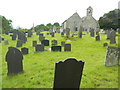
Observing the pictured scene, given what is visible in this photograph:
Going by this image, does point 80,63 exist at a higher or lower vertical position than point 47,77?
higher

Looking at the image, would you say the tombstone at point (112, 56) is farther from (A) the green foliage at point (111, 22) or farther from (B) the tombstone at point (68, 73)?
(A) the green foliage at point (111, 22)

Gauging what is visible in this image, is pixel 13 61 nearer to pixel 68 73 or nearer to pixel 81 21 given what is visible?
pixel 68 73

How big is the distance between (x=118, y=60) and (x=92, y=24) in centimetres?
4018

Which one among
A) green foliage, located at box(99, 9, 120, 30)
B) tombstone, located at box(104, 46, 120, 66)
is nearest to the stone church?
green foliage, located at box(99, 9, 120, 30)

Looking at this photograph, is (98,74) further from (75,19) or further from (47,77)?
(75,19)

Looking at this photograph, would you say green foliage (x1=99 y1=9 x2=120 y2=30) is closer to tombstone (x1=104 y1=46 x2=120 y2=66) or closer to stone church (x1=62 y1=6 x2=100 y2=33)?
stone church (x1=62 y1=6 x2=100 y2=33)

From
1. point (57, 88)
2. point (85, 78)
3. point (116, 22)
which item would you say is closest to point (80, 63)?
point (57, 88)

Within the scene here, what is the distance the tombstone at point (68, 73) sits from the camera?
423cm

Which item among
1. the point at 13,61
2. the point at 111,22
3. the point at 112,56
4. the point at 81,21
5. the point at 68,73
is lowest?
the point at 68,73

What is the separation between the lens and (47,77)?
226 inches

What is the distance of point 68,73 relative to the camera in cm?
435

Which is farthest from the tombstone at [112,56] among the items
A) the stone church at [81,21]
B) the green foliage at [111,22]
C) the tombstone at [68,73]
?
the stone church at [81,21]

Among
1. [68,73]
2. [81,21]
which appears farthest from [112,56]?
[81,21]

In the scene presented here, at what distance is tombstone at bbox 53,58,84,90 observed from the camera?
4.23 metres
